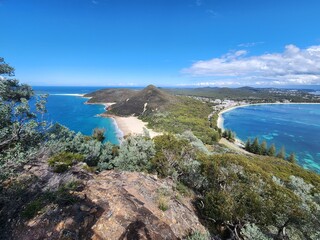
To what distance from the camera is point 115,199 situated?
31.0ft

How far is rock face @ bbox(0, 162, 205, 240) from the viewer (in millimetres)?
7664

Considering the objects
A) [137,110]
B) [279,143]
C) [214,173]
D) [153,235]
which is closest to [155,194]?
[153,235]

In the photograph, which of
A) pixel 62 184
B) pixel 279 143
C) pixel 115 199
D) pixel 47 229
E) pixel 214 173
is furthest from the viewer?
pixel 279 143

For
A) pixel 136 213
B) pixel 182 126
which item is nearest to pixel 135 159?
pixel 136 213

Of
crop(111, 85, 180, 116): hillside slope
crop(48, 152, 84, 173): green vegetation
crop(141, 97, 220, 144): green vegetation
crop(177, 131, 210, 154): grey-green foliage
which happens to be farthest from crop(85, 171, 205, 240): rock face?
crop(111, 85, 180, 116): hillside slope

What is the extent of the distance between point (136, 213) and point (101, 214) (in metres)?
1.61

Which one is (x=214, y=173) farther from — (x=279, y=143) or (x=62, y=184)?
(x=279, y=143)

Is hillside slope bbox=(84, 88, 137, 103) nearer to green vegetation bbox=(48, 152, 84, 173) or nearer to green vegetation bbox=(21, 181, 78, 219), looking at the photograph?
green vegetation bbox=(48, 152, 84, 173)

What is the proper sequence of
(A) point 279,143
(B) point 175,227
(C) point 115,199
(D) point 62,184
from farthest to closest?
(A) point 279,143
(D) point 62,184
(C) point 115,199
(B) point 175,227

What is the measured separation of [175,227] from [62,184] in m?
7.23

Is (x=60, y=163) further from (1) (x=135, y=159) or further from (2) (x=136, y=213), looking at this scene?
(2) (x=136, y=213)

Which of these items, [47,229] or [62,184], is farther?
[62,184]

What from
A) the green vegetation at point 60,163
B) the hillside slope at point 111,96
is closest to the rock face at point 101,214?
the green vegetation at point 60,163

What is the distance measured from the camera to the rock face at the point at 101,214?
766cm
